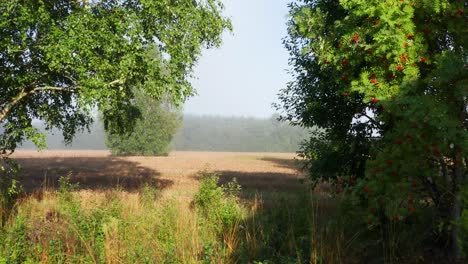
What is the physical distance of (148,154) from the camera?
5519 centimetres

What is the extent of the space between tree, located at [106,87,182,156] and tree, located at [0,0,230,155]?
38.0 meters

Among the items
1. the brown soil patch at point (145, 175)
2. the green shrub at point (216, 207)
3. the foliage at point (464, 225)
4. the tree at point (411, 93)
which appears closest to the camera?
the foliage at point (464, 225)

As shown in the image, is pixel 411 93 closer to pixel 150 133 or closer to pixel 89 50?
pixel 89 50

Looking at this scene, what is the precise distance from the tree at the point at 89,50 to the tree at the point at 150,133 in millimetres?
38044

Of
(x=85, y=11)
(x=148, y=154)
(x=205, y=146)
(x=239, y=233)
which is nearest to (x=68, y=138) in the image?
(x=85, y=11)

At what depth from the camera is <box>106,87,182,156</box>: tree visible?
2046 inches

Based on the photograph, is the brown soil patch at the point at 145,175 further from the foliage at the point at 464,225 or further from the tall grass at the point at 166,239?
the foliage at the point at 464,225

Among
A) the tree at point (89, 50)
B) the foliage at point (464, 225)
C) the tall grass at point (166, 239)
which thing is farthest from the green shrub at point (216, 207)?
the foliage at point (464, 225)

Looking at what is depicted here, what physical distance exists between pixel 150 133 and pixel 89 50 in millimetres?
44223

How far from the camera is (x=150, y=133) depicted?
53.7 m

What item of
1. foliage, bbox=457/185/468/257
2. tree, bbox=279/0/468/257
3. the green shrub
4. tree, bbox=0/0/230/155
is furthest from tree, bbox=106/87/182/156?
foliage, bbox=457/185/468/257

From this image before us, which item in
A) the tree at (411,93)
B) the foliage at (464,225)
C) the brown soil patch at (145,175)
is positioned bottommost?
the brown soil patch at (145,175)

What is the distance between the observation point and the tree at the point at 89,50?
9961 mm

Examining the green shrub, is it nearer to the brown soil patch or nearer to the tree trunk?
the brown soil patch
